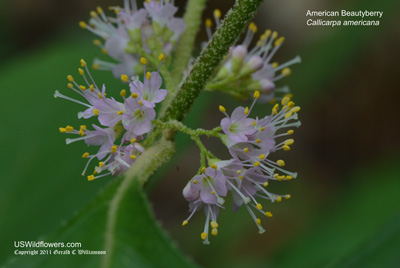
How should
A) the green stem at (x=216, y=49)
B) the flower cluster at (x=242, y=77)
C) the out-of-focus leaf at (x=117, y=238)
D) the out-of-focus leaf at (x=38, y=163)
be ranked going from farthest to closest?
the out-of-focus leaf at (x=38, y=163), the flower cluster at (x=242, y=77), the green stem at (x=216, y=49), the out-of-focus leaf at (x=117, y=238)

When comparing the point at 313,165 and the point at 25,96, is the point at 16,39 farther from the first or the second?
the point at 313,165

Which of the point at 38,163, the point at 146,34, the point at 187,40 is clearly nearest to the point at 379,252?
the point at 187,40

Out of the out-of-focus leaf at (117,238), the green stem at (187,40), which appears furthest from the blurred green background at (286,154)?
the green stem at (187,40)

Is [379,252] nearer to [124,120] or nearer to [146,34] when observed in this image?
[124,120]

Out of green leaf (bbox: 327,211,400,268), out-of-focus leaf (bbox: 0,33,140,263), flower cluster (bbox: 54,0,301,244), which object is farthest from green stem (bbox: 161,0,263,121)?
out-of-focus leaf (bbox: 0,33,140,263)

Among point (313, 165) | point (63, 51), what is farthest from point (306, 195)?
point (63, 51)

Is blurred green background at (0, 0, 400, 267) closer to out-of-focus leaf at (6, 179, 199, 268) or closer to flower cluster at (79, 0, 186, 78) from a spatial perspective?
out-of-focus leaf at (6, 179, 199, 268)

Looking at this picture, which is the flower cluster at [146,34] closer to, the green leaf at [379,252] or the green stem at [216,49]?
the green stem at [216,49]
